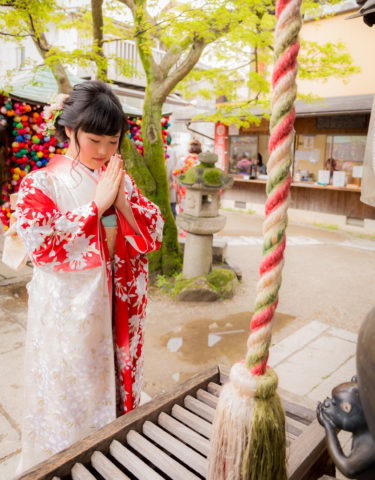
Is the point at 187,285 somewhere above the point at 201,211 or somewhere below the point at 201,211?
below

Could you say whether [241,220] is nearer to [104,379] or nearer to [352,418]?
[104,379]

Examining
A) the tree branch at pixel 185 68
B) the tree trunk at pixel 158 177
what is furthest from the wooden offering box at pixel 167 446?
the tree branch at pixel 185 68

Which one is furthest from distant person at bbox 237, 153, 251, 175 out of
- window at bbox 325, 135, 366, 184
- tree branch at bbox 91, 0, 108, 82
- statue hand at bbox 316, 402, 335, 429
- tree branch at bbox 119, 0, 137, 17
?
statue hand at bbox 316, 402, 335, 429

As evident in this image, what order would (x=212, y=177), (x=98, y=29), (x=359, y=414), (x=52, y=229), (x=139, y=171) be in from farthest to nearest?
(x=139, y=171) → (x=212, y=177) → (x=98, y=29) → (x=52, y=229) → (x=359, y=414)

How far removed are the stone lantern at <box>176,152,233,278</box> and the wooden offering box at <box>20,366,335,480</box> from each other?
12.3 feet

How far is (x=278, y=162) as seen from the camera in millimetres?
767

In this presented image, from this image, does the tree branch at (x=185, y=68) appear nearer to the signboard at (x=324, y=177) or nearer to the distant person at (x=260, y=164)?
the signboard at (x=324, y=177)

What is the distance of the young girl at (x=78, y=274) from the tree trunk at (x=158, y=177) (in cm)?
396

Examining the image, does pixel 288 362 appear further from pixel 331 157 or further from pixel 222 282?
pixel 331 157

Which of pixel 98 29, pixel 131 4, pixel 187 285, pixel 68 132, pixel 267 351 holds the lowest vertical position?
pixel 187 285

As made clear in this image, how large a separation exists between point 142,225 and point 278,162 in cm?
148

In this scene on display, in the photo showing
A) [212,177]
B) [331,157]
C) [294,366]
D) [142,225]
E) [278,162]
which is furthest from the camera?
[331,157]

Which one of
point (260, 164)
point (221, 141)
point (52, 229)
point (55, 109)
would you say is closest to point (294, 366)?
point (52, 229)

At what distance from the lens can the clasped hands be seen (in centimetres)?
194
